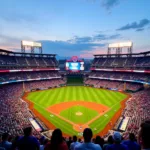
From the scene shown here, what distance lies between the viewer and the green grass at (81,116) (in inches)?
1199

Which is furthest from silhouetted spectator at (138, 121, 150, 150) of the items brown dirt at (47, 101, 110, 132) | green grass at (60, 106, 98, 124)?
green grass at (60, 106, 98, 124)

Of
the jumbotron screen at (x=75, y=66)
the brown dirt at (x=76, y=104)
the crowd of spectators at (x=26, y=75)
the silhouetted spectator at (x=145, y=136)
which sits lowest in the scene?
the brown dirt at (x=76, y=104)

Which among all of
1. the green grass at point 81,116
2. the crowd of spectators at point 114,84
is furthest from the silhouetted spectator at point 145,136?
the crowd of spectators at point 114,84

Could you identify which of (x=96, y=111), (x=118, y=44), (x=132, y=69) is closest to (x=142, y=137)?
(x=96, y=111)

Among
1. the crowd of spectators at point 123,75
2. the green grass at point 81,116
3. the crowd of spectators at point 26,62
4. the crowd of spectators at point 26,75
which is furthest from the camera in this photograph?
the crowd of spectators at point 26,62

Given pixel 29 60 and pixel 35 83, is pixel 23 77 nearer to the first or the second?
pixel 35 83

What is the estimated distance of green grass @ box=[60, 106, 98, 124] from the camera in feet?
99.9

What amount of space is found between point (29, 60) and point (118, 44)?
4938 centimetres

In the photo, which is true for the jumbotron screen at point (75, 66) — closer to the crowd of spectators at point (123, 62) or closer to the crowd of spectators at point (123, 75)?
the crowd of spectators at point (123, 75)

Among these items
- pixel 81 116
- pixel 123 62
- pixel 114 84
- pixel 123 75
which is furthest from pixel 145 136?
pixel 123 62

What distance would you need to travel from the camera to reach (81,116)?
3275cm

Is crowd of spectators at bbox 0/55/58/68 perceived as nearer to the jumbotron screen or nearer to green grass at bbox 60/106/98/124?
the jumbotron screen

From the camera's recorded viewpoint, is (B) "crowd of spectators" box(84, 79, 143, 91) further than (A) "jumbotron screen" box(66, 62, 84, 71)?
No

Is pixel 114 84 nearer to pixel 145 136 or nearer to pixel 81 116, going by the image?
pixel 81 116
